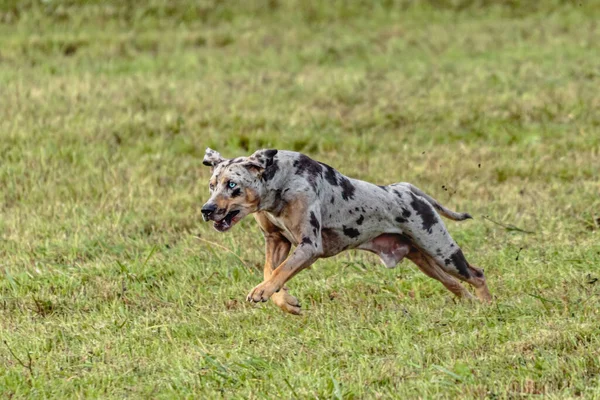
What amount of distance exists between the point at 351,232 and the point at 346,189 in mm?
316

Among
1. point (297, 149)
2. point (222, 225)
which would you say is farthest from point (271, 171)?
point (297, 149)

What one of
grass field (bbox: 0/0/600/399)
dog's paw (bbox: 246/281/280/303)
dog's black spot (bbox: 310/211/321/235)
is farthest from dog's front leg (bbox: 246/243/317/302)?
grass field (bbox: 0/0/600/399)

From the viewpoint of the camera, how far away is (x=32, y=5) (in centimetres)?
2006

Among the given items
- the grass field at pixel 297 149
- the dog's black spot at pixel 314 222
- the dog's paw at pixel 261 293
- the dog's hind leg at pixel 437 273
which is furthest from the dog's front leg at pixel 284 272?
the dog's hind leg at pixel 437 273

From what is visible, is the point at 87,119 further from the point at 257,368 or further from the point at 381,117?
the point at 257,368

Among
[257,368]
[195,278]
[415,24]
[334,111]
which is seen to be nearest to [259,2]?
[415,24]

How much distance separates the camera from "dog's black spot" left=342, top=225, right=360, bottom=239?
7641 millimetres

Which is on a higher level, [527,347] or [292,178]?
[292,178]

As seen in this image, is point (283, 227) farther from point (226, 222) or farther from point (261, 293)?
point (261, 293)

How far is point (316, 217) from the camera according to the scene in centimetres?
725

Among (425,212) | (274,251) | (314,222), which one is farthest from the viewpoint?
(425,212)

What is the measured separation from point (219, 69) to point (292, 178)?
34.0 ft

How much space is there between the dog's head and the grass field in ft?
2.74

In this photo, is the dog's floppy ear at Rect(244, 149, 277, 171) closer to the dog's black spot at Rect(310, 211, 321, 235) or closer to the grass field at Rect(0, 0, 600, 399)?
the dog's black spot at Rect(310, 211, 321, 235)
